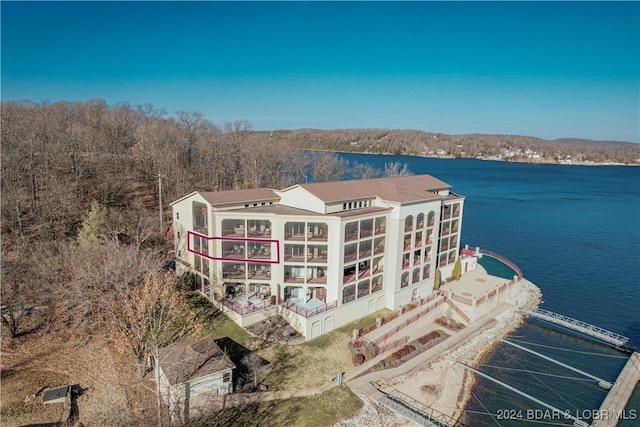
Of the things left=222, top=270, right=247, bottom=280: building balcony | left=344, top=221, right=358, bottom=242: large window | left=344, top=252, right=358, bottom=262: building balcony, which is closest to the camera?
left=344, top=221, right=358, bottom=242: large window

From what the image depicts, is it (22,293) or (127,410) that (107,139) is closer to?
(22,293)

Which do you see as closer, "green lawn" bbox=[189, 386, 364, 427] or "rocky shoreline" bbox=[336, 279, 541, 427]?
"green lawn" bbox=[189, 386, 364, 427]

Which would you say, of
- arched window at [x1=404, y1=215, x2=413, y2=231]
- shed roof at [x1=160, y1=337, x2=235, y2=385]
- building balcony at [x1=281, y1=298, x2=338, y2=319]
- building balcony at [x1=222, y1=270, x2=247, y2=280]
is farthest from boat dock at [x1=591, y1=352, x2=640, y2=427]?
building balcony at [x1=222, y1=270, x2=247, y2=280]

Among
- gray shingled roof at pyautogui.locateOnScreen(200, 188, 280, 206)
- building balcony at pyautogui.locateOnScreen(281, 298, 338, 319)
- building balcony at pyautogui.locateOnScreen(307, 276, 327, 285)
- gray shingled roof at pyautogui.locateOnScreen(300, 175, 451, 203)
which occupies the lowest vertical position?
A: building balcony at pyautogui.locateOnScreen(281, 298, 338, 319)

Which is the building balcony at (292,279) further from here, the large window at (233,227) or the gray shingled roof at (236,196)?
the gray shingled roof at (236,196)

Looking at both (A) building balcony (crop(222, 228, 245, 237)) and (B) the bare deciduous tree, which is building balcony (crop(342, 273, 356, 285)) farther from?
(B) the bare deciduous tree

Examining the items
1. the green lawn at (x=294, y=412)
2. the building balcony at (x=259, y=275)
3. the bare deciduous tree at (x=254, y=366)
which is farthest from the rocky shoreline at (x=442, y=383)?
the building balcony at (x=259, y=275)

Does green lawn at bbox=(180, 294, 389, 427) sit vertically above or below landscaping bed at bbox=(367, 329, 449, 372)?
above

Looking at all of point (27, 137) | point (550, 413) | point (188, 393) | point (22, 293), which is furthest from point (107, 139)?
point (550, 413)
